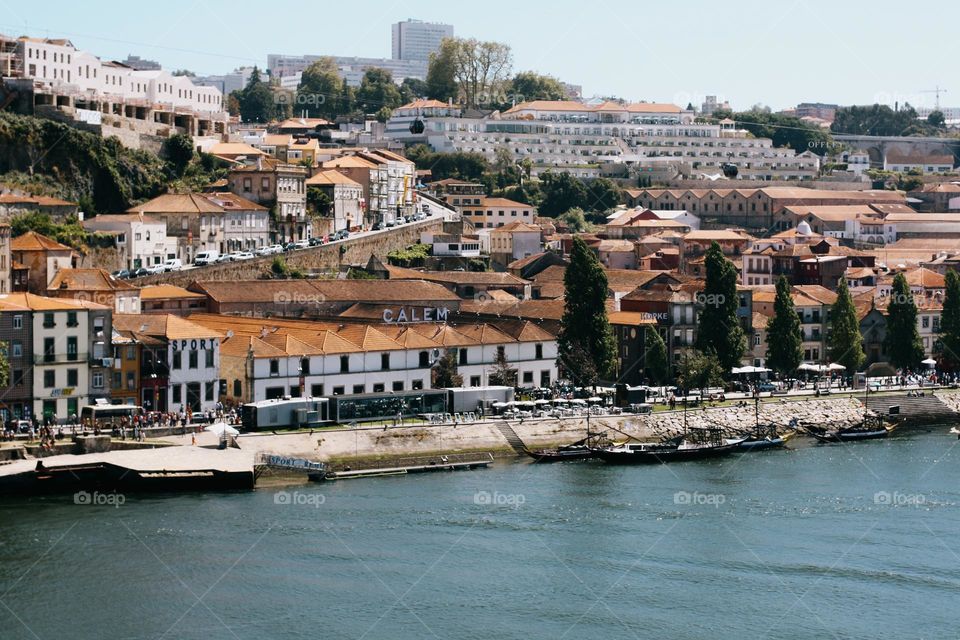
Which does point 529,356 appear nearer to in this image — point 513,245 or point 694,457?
point 694,457

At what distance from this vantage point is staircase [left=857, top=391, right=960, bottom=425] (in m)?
61.4

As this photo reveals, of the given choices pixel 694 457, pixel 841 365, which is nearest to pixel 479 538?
pixel 694 457

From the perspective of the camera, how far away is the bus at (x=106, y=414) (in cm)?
4719

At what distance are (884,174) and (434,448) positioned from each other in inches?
3529

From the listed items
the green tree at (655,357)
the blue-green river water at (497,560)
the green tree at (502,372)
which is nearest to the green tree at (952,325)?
the green tree at (655,357)

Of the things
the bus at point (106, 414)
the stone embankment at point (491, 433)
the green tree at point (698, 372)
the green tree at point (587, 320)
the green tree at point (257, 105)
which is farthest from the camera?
the green tree at point (257, 105)

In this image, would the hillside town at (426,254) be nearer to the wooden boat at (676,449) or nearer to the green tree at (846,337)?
the green tree at (846,337)

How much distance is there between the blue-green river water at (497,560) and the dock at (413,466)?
79 cm

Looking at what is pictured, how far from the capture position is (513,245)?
8581 cm

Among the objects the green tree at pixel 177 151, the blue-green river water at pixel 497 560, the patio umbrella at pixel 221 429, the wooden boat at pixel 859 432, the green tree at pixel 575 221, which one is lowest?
the wooden boat at pixel 859 432

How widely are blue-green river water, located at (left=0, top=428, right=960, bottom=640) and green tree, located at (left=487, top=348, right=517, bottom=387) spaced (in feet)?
30.1

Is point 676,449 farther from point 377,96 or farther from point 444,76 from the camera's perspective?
point 377,96

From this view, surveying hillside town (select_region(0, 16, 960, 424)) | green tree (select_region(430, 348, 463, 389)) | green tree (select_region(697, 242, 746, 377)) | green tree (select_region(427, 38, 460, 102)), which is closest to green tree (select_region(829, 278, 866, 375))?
hillside town (select_region(0, 16, 960, 424))

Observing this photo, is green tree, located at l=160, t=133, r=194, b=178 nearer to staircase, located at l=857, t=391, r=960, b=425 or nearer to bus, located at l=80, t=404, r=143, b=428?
bus, located at l=80, t=404, r=143, b=428
